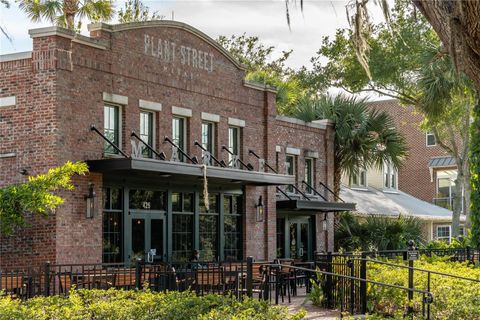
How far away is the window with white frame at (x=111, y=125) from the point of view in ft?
79.3

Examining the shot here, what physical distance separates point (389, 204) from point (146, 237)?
21203 millimetres

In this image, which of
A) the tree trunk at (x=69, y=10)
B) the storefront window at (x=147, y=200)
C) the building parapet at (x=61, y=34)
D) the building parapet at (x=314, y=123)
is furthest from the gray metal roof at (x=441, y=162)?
the building parapet at (x=61, y=34)

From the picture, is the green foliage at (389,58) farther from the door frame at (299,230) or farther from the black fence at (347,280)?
the black fence at (347,280)

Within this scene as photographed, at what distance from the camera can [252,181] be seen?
2761 cm

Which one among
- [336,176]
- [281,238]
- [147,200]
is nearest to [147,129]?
[147,200]

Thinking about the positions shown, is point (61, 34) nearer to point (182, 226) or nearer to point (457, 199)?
point (182, 226)

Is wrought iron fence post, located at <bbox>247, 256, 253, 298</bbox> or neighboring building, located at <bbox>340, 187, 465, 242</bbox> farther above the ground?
neighboring building, located at <bbox>340, 187, 465, 242</bbox>

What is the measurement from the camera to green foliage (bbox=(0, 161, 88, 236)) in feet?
67.1

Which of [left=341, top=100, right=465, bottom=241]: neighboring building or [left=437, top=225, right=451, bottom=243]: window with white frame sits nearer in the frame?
[left=341, top=100, right=465, bottom=241]: neighboring building

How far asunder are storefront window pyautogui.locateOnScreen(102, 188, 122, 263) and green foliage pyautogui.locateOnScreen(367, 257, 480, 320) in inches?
300

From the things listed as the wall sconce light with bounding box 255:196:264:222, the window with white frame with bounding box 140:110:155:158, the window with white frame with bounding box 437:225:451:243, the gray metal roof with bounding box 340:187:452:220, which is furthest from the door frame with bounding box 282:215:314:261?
the window with white frame with bounding box 437:225:451:243

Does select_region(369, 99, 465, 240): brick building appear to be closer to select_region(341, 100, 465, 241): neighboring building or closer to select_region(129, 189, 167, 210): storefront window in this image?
select_region(341, 100, 465, 241): neighboring building

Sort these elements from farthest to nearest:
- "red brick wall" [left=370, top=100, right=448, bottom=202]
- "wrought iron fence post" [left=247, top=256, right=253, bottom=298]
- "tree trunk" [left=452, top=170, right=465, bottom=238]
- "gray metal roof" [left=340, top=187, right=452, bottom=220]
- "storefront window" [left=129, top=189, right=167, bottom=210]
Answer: "red brick wall" [left=370, top=100, right=448, bottom=202], "tree trunk" [left=452, top=170, right=465, bottom=238], "gray metal roof" [left=340, top=187, right=452, bottom=220], "storefront window" [left=129, top=189, right=167, bottom=210], "wrought iron fence post" [left=247, top=256, right=253, bottom=298]

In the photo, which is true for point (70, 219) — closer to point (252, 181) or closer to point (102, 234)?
point (102, 234)
